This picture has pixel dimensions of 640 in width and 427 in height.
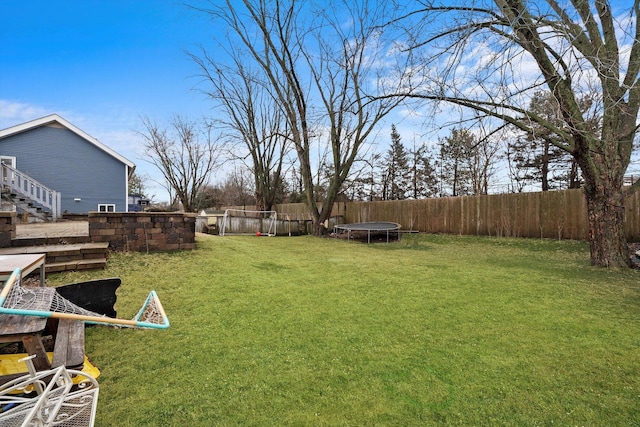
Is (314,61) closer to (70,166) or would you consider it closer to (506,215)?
(506,215)

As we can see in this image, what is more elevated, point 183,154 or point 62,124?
point 183,154

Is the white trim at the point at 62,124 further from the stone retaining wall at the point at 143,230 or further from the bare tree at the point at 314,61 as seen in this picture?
the stone retaining wall at the point at 143,230

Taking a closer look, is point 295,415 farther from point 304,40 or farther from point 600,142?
point 304,40

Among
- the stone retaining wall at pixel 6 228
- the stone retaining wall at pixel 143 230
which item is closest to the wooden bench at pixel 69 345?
the stone retaining wall at pixel 6 228

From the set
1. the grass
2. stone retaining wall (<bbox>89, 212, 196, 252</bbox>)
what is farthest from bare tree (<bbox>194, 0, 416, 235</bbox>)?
the grass

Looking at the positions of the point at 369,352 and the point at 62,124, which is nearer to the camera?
the point at 369,352

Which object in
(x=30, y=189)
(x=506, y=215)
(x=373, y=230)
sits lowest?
(x=373, y=230)

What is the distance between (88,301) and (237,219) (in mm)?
10689

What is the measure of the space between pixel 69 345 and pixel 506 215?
12839 mm

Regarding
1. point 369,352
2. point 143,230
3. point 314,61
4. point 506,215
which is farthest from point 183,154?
point 369,352

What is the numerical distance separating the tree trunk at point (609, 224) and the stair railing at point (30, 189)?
1788cm

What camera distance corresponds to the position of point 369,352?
257 centimetres

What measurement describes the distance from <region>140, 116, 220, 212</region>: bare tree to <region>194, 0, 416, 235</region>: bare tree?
34.7 feet

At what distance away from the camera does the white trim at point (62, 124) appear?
12.9 m
